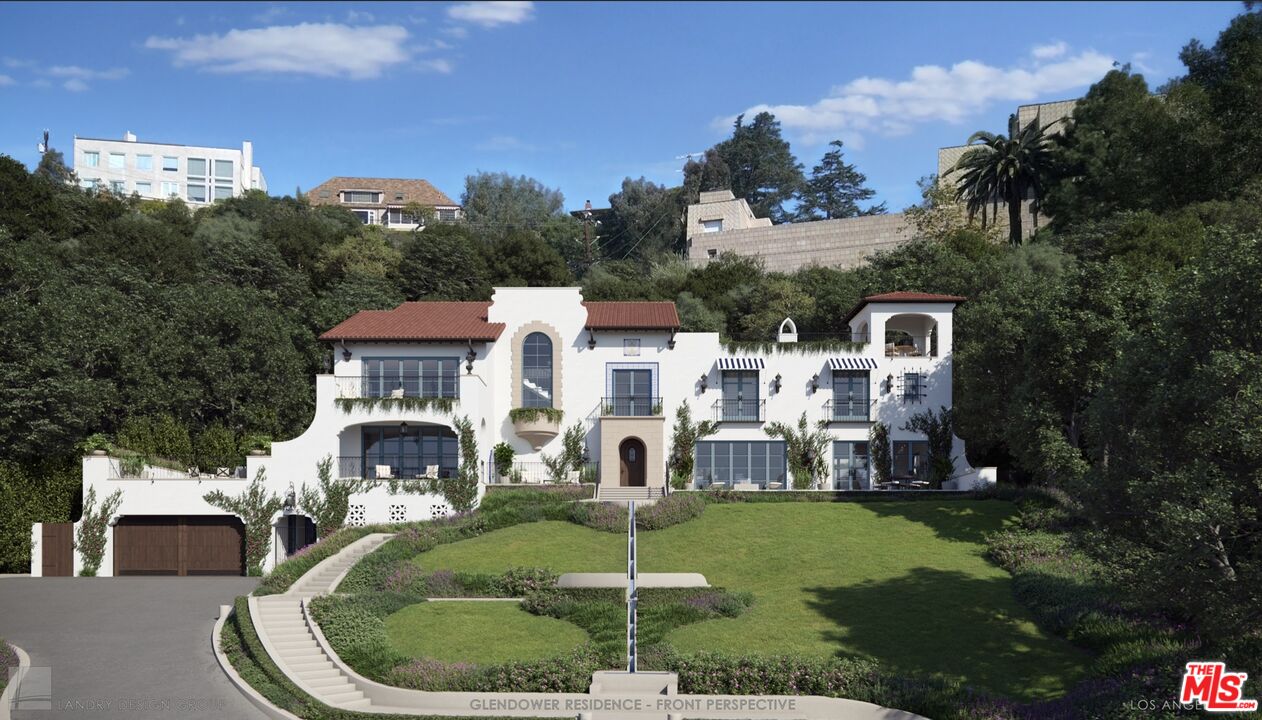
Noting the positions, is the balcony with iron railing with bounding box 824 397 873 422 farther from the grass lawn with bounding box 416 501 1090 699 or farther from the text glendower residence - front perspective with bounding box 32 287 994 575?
the grass lawn with bounding box 416 501 1090 699

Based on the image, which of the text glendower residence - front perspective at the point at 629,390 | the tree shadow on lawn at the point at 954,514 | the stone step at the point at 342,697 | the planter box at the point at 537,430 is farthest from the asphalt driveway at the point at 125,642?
the tree shadow on lawn at the point at 954,514

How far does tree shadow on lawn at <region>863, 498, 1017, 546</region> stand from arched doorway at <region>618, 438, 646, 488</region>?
8.77 meters

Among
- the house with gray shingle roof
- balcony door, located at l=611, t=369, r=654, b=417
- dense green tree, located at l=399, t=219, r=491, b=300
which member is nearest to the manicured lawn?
balcony door, located at l=611, t=369, r=654, b=417

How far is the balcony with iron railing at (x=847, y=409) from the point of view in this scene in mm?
45062

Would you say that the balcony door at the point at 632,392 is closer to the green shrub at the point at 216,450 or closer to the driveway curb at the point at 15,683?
the green shrub at the point at 216,450

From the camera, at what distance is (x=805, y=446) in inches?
1762

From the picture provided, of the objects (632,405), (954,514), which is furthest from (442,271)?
(954,514)

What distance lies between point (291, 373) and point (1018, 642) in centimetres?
3271

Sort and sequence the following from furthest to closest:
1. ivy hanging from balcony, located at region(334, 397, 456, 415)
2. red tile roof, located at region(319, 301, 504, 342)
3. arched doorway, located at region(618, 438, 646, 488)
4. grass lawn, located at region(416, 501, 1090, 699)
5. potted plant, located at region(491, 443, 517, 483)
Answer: arched doorway, located at region(618, 438, 646, 488) < potted plant, located at region(491, 443, 517, 483) < red tile roof, located at region(319, 301, 504, 342) < ivy hanging from balcony, located at region(334, 397, 456, 415) < grass lawn, located at region(416, 501, 1090, 699)

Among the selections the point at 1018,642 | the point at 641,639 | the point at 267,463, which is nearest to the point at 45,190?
the point at 267,463

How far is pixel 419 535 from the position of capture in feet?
119

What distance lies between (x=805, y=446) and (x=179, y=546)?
23537 mm

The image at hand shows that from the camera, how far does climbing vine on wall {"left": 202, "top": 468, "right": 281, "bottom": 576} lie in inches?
1558

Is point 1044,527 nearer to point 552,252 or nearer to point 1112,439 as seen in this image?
point 1112,439
